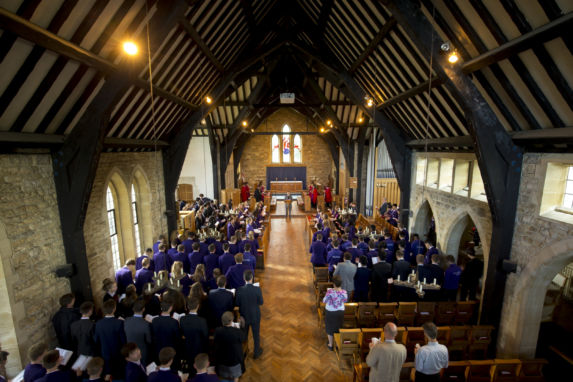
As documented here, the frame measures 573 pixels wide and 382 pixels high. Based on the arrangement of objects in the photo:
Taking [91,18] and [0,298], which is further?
[0,298]

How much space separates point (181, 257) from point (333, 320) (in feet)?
13.4

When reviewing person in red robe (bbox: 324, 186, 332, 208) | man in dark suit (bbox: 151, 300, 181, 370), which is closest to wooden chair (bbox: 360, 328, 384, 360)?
man in dark suit (bbox: 151, 300, 181, 370)

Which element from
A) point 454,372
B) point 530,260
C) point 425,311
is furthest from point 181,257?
point 530,260

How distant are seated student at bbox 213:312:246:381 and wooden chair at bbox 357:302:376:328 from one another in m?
2.48

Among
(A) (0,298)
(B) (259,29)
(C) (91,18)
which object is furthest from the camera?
(B) (259,29)

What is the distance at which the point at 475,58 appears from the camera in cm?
452

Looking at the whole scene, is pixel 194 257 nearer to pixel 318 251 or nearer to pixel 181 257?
pixel 181 257

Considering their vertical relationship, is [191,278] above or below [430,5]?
below

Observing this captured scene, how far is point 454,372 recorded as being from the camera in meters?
4.16

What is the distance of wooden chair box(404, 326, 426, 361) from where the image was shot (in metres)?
4.97

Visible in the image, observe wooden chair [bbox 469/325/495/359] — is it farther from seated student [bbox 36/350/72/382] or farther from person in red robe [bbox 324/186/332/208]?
person in red robe [bbox 324/186/332/208]

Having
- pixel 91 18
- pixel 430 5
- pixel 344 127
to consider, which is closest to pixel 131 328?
pixel 91 18

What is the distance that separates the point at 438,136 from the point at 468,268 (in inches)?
140

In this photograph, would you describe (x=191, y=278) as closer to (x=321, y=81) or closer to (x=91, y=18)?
(x=91, y=18)
